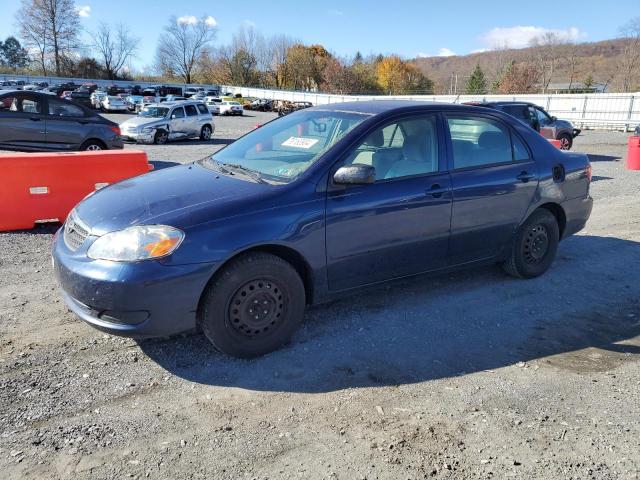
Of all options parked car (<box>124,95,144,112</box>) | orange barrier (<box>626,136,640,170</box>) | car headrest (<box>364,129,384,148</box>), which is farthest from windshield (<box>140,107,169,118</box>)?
parked car (<box>124,95,144,112</box>)

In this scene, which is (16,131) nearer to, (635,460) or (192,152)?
(192,152)

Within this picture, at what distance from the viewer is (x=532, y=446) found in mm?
2744

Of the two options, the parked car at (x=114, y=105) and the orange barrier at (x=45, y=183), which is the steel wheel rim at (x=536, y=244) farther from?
the parked car at (x=114, y=105)

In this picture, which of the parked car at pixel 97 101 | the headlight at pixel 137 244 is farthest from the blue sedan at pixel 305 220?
the parked car at pixel 97 101

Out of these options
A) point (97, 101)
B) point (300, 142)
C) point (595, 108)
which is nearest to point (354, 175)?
point (300, 142)

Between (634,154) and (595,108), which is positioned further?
(595,108)

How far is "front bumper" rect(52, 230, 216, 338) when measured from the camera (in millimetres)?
3096

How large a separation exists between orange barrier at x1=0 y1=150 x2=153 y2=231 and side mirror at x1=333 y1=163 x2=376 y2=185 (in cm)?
455

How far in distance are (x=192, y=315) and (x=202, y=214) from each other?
2.11 feet

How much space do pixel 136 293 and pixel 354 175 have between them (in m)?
1.64

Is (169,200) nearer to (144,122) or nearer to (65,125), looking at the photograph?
(65,125)

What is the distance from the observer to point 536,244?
5.12 m

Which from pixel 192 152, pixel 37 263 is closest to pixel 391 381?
pixel 37 263

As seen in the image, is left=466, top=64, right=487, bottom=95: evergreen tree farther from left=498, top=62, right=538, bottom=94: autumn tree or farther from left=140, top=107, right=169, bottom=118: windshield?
left=140, top=107, right=169, bottom=118: windshield
